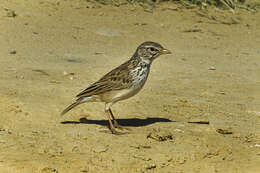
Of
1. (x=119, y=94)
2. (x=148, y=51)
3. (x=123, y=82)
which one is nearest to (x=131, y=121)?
(x=119, y=94)

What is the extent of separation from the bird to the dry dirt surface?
0.42m

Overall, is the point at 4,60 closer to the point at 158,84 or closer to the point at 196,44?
the point at 158,84

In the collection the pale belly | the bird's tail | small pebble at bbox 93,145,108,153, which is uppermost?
the pale belly

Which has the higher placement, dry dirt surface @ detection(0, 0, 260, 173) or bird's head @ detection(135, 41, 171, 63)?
bird's head @ detection(135, 41, 171, 63)

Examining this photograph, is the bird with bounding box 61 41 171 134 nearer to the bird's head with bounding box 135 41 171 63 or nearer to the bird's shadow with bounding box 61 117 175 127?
the bird's head with bounding box 135 41 171 63

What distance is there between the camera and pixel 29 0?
13.7 m

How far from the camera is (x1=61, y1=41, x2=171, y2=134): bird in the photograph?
6973 millimetres

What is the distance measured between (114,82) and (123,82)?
16cm

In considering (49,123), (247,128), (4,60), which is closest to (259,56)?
(247,128)

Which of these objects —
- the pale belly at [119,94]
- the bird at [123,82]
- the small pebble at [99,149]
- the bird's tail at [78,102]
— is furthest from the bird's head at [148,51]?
the small pebble at [99,149]

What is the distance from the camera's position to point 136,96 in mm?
8984

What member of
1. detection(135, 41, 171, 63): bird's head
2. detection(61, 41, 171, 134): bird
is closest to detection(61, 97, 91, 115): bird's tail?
detection(61, 41, 171, 134): bird

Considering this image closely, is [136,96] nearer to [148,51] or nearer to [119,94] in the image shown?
[148,51]

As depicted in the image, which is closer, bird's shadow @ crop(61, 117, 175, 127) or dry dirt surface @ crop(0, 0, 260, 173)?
dry dirt surface @ crop(0, 0, 260, 173)
